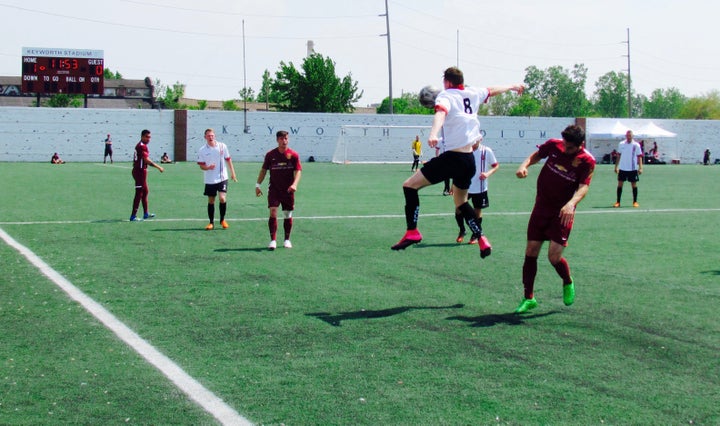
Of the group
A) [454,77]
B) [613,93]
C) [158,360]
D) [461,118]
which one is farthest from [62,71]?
[613,93]

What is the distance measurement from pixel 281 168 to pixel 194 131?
44021mm

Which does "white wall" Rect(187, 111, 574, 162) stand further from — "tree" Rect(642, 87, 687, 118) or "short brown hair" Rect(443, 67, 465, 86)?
"tree" Rect(642, 87, 687, 118)

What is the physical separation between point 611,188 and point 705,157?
135 feet

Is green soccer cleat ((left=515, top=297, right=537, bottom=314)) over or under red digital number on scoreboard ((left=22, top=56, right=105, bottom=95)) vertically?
under

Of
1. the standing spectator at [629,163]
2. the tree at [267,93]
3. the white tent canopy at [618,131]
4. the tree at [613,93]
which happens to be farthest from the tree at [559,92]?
the standing spectator at [629,163]

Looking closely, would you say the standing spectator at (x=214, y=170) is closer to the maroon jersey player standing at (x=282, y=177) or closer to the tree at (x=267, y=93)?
the maroon jersey player standing at (x=282, y=177)

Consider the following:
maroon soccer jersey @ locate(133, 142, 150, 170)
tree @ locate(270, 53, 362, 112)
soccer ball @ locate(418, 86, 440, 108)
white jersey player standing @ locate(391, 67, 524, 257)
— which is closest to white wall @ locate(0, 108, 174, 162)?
tree @ locate(270, 53, 362, 112)

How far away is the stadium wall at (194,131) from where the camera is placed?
52.7m

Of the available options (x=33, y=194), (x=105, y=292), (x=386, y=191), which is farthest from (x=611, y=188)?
(x=105, y=292)

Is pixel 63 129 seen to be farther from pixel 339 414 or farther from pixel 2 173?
pixel 339 414

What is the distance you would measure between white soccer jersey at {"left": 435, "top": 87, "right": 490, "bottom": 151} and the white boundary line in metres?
3.93

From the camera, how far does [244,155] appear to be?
5747 cm

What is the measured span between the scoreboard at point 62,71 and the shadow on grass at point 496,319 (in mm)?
46171

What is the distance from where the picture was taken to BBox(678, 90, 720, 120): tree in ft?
421
